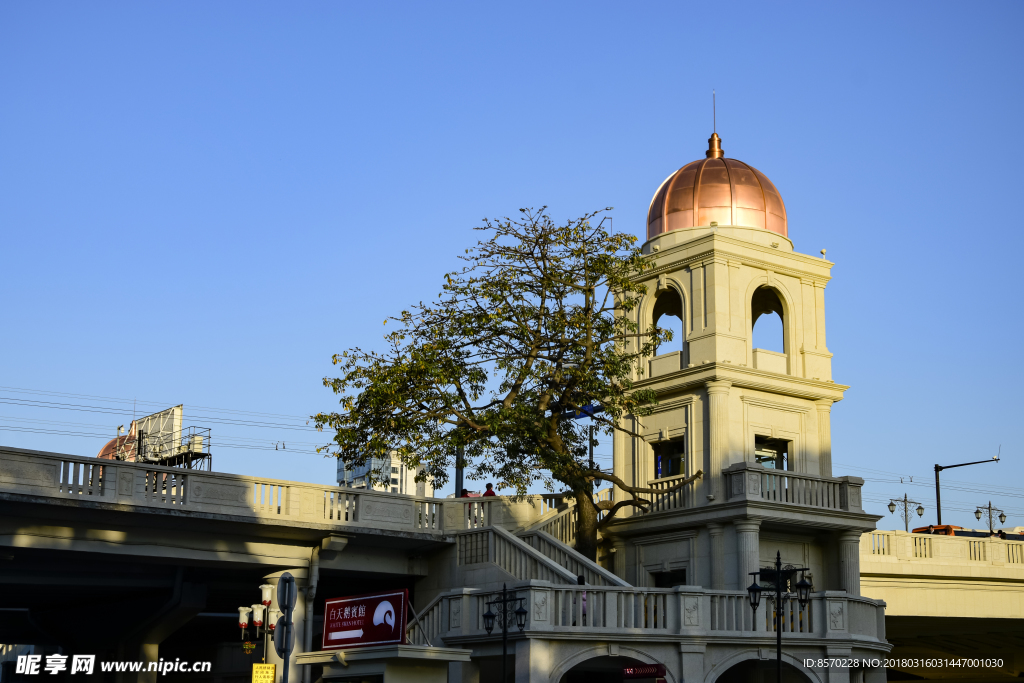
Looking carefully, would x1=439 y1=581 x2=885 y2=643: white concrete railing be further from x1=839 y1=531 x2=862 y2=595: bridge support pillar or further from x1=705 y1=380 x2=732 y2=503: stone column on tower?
x1=705 y1=380 x2=732 y2=503: stone column on tower

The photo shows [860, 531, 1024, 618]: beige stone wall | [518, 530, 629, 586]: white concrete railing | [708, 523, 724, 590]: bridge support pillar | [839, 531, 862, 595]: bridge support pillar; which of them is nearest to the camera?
[518, 530, 629, 586]: white concrete railing

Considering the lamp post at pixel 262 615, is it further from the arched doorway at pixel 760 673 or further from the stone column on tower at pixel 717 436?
the stone column on tower at pixel 717 436

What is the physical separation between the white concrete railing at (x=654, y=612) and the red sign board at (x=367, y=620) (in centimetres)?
349

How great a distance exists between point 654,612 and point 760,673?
4840 millimetres

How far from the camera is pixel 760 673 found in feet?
98.9

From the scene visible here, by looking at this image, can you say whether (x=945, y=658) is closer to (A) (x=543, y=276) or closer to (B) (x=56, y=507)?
(A) (x=543, y=276)

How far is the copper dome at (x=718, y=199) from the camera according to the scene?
35.8 m

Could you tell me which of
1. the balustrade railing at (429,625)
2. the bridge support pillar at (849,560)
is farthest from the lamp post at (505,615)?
the bridge support pillar at (849,560)

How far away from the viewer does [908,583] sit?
127 feet

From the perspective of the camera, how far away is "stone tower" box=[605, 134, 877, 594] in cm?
3203

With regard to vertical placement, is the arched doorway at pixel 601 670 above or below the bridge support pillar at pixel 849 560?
below

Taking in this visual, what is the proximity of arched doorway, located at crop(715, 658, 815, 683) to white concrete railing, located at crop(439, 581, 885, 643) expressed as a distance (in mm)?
1104

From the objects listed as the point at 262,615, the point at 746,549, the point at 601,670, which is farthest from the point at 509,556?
the point at 262,615

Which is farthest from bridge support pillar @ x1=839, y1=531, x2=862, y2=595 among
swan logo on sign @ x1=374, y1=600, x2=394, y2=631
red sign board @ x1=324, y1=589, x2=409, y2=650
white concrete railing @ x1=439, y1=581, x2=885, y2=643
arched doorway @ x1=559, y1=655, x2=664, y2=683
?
swan logo on sign @ x1=374, y1=600, x2=394, y2=631
